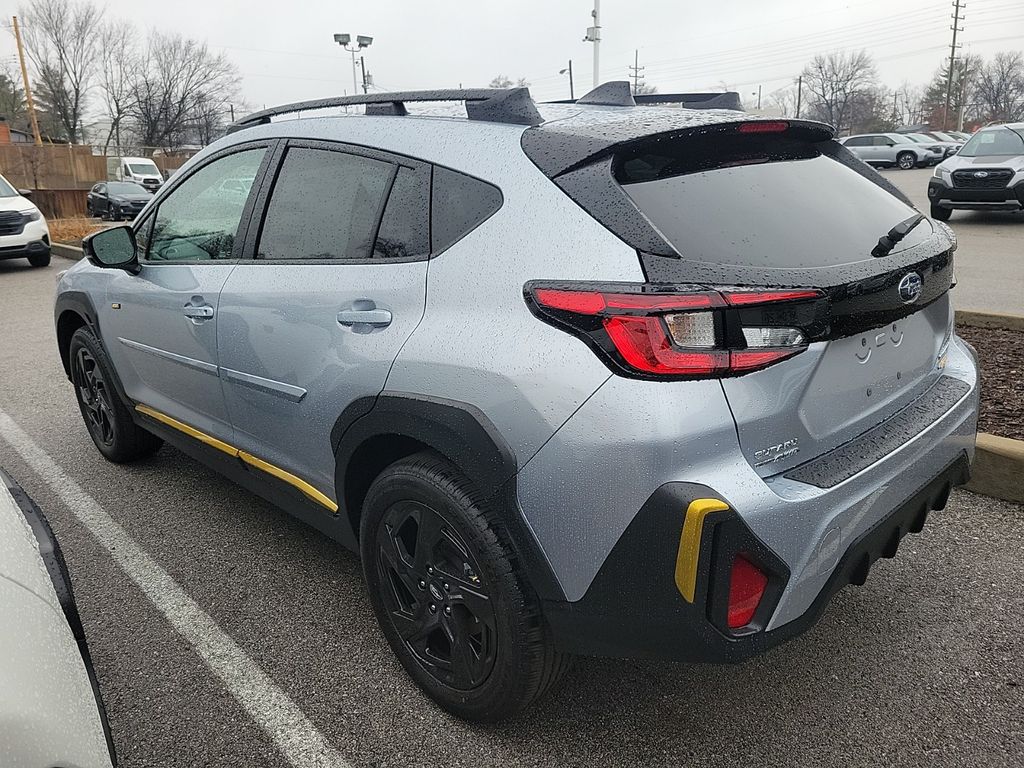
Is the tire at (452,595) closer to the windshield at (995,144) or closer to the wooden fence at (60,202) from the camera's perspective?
the windshield at (995,144)

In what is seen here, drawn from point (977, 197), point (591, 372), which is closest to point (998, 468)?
point (591, 372)

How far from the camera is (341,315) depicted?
2441mm

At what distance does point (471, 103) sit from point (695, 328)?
1093mm

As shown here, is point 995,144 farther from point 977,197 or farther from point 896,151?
point 896,151

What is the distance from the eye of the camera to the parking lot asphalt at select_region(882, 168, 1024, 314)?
730cm

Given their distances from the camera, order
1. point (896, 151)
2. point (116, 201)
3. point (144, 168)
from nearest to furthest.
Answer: point (116, 201) < point (896, 151) < point (144, 168)

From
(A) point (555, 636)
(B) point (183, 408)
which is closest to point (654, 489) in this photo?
(A) point (555, 636)

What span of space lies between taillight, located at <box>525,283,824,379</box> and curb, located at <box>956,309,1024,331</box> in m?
4.62

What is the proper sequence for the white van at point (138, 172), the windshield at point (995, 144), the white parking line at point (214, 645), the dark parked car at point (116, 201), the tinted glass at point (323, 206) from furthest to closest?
the white van at point (138, 172)
the dark parked car at point (116, 201)
the windshield at point (995, 144)
the tinted glass at point (323, 206)
the white parking line at point (214, 645)

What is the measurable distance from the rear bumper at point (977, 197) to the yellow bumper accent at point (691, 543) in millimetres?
14114

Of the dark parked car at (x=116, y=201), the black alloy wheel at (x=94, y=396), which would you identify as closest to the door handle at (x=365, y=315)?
the black alloy wheel at (x=94, y=396)

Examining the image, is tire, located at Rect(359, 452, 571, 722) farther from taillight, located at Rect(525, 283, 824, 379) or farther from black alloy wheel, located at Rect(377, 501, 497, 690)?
taillight, located at Rect(525, 283, 824, 379)

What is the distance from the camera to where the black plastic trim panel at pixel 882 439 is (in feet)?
6.19

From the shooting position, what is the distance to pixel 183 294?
128 inches
